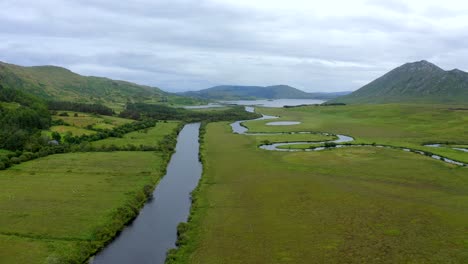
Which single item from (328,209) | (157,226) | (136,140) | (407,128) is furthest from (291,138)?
(157,226)

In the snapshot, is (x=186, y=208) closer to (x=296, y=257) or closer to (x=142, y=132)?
(x=296, y=257)

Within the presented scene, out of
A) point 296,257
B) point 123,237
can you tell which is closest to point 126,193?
point 123,237

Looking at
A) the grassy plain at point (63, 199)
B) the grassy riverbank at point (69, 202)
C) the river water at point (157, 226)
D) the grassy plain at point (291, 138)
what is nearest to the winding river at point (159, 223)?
the river water at point (157, 226)

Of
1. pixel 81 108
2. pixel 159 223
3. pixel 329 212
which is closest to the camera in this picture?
pixel 159 223

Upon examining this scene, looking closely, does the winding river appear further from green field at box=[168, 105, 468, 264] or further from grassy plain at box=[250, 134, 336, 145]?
grassy plain at box=[250, 134, 336, 145]

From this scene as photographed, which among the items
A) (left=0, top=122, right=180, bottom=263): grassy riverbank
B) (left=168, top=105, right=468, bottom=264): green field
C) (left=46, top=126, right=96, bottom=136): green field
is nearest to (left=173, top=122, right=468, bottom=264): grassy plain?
(left=168, top=105, right=468, bottom=264): green field

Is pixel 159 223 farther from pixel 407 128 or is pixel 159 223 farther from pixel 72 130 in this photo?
pixel 407 128
